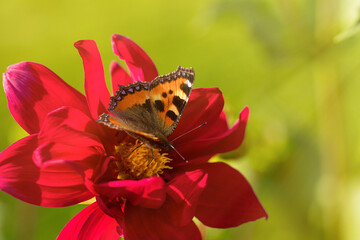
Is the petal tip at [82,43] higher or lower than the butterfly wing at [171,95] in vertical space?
higher

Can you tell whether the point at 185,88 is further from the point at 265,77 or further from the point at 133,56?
the point at 265,77

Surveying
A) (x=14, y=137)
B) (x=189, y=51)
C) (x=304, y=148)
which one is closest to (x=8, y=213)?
(x=14, y=137)

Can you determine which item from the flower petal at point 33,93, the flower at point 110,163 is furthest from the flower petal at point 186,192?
the flower petal at point 33,93

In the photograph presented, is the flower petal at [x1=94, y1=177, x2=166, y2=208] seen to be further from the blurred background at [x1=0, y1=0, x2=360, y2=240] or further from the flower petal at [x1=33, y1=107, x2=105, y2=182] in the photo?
the blurred background at [x1=0, y1=0, x2=360, y2=240]

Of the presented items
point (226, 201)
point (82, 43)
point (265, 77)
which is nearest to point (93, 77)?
point (82, 43)

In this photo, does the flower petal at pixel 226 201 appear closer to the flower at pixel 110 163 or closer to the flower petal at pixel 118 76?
the flower at pixel 110 163

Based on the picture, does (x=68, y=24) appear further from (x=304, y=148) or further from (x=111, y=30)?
(x=304, y=148)

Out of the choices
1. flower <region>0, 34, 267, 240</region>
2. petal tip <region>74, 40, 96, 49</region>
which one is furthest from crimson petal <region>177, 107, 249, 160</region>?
petal tip <region>74, 40, 96, 49</region>
